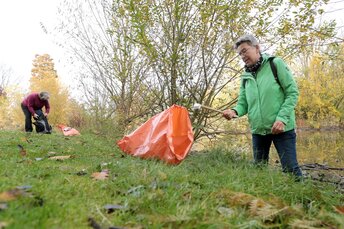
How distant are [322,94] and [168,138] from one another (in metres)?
25.0

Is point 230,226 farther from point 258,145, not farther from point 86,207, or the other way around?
point 258,145

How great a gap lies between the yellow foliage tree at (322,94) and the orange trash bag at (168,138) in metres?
22.3

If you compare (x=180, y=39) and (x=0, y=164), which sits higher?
(x=180, y=39)

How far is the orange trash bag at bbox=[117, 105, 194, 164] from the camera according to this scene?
4.53 m

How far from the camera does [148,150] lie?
187 inches

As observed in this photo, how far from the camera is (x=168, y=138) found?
4547 millimetres

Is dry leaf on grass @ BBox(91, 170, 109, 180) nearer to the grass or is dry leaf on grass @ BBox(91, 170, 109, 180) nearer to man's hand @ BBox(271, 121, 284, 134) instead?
the grass

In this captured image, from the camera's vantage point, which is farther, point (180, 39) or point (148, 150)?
point (180, 39)

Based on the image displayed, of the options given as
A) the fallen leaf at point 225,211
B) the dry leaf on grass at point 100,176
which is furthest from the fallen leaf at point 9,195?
the fallen leaf at point 225,211

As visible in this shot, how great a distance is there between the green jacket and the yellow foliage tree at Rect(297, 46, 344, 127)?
23104mm

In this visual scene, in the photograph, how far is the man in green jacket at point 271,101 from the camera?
131 inches

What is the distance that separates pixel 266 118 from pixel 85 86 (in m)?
9.78

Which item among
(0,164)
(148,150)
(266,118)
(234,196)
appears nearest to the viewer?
(234,196)

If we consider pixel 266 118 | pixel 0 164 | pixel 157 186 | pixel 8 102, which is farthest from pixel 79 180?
pixel 8 102
